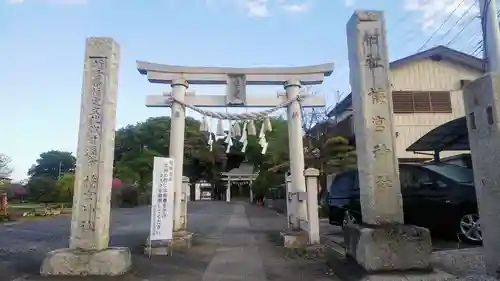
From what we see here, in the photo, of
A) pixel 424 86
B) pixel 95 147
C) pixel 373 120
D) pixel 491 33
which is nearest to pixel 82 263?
pixel 95 147

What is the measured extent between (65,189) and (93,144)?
30.8 metres

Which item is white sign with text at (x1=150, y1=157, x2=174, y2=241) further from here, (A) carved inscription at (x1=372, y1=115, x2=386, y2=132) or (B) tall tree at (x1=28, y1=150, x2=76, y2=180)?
(B) tall tree at (x1=28, y1=150, x2=76, y2=180)

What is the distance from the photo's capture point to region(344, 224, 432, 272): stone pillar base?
15.3 feet

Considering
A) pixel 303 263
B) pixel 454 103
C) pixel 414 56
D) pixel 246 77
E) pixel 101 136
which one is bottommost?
pixel 303 263

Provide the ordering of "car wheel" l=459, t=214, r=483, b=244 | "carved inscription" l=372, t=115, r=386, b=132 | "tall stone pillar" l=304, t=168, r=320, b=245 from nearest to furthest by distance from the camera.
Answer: "carved inscription" l=372, t=115, r=386, b=132, "car wheel" l=459, t=214, r=483, b=244, "tall stone pillar" l=304, t=168, r=320, b=245

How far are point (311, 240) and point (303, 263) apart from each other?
1189 millimetres

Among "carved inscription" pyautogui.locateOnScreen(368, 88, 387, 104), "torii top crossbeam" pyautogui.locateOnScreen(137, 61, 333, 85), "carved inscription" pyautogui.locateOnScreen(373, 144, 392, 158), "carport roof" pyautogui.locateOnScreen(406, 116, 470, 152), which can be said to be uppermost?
"torii top crossbeam" pyautogui.locateOnScreen(137, 61, 333, 85)

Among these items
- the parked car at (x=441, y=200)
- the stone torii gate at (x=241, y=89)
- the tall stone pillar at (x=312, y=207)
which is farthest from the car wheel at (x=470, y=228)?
the stone torii gate at (x=241, y=89)

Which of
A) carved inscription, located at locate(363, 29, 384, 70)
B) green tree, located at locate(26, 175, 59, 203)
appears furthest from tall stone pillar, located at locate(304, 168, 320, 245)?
green tree, located at locate(26, 175, 59, 203)

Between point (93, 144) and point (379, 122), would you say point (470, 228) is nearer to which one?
point (379, 122)

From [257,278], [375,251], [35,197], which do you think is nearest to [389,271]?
[375,251]

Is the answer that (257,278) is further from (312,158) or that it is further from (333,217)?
(312,158)

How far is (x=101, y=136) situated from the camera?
605 centimetres

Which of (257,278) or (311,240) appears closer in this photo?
(257,278)
